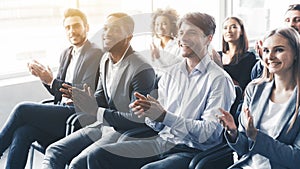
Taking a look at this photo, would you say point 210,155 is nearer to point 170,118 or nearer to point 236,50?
point 170,118

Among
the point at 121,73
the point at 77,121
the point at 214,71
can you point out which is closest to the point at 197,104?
the point at 214,71

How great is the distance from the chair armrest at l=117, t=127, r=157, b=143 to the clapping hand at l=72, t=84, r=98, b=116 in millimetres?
230

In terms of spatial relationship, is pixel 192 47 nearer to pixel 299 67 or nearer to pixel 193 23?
pixel 193 23

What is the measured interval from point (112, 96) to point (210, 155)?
69 cm

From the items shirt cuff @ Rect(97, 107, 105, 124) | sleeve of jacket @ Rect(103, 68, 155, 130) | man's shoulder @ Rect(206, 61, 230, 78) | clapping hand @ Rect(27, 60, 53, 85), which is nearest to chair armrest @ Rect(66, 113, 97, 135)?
shirt cuff @ Rect(97, 107, 105, 124)

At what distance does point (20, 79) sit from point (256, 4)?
2.49 metres

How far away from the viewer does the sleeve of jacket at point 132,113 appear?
88.3 inches

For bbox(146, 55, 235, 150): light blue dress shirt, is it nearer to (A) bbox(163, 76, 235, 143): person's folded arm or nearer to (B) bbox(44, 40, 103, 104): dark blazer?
(A) bbox(163, 76, 235, 143): person's folded arm

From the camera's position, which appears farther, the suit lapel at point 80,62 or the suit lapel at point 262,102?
the suit lapel at point 80,62

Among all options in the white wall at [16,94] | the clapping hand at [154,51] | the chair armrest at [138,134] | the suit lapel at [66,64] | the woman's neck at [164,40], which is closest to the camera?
the chair armrest at [138,134]

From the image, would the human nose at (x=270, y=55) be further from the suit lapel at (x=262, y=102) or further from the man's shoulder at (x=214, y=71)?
the man's shoulder at (x=214, y=71)

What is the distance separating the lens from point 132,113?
224 centimetres

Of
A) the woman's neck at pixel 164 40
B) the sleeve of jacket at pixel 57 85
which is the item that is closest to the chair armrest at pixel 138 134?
the sleeve of jacket at pixel 57 85

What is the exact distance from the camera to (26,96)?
345 centimetres
